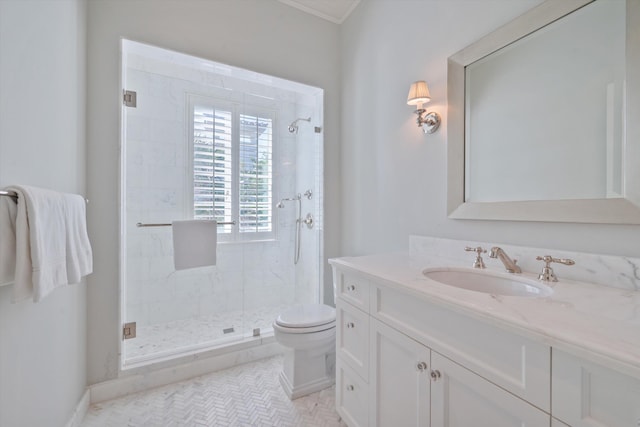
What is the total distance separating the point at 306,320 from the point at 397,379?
31.5 inches

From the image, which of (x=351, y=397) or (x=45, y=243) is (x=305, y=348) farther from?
(x=45, y=243)

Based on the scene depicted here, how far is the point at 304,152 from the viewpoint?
2660 millimetres

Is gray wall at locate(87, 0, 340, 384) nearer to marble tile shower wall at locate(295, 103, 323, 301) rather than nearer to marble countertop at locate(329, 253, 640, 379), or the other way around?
marble tile shower wall at locate(295, 103, 323, 301)

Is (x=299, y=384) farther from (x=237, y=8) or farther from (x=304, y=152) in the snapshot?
(x=237, y=8)

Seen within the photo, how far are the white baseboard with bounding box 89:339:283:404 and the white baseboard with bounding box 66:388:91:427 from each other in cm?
3

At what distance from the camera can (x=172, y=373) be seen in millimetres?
1860

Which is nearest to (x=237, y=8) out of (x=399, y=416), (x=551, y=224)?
(x=551, y=224)

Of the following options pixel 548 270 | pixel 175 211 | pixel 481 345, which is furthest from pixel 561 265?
pixel 175 211

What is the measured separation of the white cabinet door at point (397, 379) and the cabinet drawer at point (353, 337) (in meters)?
0.05

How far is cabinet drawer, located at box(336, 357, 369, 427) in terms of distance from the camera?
1.24 m

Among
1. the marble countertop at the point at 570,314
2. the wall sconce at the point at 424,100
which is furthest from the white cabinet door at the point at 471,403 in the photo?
the wall sconce at the point at 424,100

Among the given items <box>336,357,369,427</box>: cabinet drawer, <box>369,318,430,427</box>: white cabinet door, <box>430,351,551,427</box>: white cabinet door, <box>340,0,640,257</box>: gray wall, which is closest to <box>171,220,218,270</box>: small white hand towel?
<box>340,0,640,257</box>: gray wall

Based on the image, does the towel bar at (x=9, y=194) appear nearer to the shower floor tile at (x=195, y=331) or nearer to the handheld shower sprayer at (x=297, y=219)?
the shower floor tile at (x=195, y=331)

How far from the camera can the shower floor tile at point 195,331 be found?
A: 196cm
